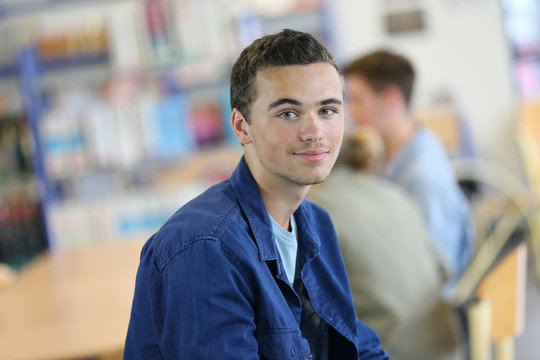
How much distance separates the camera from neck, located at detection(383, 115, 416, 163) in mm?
2342

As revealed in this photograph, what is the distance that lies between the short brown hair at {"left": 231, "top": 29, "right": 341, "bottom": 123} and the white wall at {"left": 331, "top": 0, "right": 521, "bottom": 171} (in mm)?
4412

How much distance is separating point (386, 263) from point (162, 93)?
3.21m

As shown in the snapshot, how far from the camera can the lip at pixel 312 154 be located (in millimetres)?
692

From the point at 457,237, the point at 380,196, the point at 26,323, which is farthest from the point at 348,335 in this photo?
the point at 457,237

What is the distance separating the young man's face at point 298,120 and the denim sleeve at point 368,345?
1.10 ft

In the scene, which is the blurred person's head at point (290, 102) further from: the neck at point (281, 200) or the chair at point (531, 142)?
the chair at point (531, 142)

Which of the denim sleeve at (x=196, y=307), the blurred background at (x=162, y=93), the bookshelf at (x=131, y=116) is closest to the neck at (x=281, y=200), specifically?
the denim sleeve at (x=196, y=307)

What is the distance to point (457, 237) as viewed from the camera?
7.16 ft

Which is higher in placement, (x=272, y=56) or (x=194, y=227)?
(x=272, y=56)

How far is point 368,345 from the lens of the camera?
3.13ft

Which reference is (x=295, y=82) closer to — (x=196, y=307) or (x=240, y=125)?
(x=240, y=125)

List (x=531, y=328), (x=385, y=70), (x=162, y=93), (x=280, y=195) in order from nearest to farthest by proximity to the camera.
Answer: (x=280, y=195), (x=385, y=70), (x=531, y=328), (x=162, y=93)

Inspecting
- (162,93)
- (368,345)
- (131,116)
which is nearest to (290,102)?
(368,345)

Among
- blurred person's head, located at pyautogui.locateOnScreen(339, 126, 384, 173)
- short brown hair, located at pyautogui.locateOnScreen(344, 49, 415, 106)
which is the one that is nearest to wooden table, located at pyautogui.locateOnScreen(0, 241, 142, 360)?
blurred person's head, located at pyautogui.locateOnScreen(339, 126, 384, 173)
